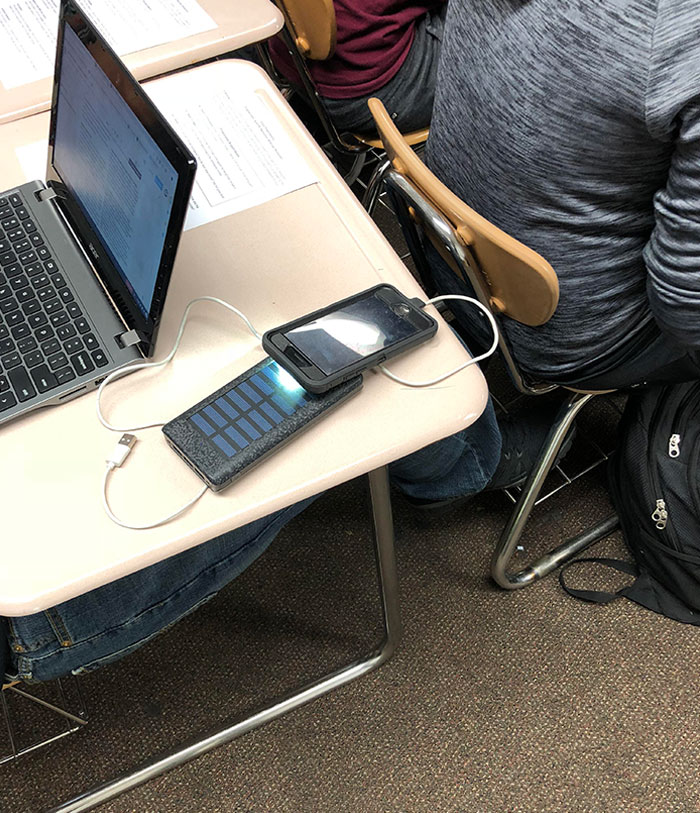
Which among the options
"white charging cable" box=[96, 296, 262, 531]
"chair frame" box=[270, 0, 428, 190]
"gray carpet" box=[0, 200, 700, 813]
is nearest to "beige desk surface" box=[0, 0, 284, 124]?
"chair frame" box=[270, 0, 428, 190]

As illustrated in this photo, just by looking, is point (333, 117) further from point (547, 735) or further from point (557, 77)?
point (547, 735)

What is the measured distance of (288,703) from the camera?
1.38m

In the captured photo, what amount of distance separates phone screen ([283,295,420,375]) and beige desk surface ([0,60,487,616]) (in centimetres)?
3

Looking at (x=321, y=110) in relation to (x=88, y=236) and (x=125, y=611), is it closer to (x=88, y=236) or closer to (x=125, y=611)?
(x=88, y=236)

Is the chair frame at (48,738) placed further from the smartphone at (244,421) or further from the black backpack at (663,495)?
the black backpack at (663,495)

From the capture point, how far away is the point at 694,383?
1.39 metres

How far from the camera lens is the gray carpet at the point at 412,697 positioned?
1318 mm

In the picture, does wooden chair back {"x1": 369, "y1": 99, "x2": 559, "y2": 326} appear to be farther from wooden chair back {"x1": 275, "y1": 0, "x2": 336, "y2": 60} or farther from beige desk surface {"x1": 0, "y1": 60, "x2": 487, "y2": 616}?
wooden chair back {"x1": 275, "y1": 0, "x2": 336, "y2": 60}

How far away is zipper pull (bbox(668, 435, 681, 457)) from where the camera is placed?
138 centimetres

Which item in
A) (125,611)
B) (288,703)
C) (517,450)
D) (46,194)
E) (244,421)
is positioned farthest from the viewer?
(517,450)

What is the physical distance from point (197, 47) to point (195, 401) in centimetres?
65

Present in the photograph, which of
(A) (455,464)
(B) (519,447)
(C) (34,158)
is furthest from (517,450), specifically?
(C) (34,158)

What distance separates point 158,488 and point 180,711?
71cm

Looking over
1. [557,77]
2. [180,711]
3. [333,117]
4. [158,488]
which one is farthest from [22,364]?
[333,117]
